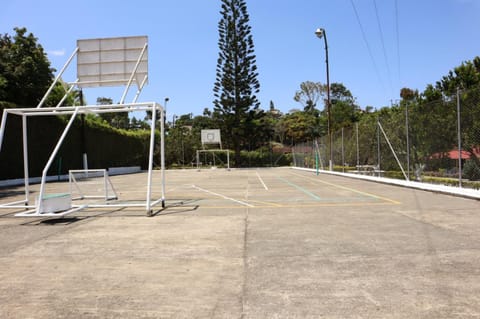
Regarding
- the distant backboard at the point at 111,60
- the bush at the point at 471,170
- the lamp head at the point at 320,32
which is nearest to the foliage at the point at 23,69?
the distant backboard at the point at 111,60

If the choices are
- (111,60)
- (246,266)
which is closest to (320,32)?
(111,60)

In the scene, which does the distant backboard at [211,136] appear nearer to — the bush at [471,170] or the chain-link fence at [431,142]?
the chain-link fence at [431,142]

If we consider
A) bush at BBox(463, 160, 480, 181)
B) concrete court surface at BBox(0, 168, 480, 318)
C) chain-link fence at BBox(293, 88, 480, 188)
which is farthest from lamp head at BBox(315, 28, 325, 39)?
concrete court surface at BBox(0, 168, 480, 318)

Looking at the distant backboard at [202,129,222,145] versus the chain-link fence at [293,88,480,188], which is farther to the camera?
the distant backboard at [202,129,222,145]

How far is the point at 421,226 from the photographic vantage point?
247 inches

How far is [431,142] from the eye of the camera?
12.7 meters

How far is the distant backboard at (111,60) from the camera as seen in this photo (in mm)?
11023

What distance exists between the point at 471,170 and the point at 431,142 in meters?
1.84

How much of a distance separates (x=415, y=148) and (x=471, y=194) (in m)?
4.54

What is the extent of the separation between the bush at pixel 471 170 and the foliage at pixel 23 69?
2444 cm

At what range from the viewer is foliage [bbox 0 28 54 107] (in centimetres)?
2384

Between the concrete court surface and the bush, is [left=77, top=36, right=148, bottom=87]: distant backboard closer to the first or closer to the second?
the concrete court surface

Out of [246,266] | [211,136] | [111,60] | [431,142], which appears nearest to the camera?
[246,266]

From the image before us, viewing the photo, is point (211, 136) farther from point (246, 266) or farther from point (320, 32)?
point (246, 266)
